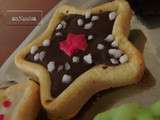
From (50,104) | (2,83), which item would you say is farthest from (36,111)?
(2,83)

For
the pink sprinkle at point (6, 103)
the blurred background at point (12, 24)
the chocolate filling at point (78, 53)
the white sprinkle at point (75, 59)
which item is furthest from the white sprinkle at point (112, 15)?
the blurred background at point (12, 24)

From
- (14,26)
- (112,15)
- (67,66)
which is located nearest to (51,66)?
(67,66)

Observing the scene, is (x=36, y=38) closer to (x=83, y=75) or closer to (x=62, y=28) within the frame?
(x=62, y=28)

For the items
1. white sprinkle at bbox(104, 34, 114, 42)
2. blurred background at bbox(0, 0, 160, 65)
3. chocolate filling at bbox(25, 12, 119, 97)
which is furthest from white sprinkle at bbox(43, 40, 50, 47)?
blurred background at bbox(0, 0, 160, 65)

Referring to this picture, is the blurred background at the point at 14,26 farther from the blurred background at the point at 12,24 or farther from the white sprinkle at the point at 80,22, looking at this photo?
the white sprinkle at the point at 80,22

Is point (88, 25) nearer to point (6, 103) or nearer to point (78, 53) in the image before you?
point (78, 53)

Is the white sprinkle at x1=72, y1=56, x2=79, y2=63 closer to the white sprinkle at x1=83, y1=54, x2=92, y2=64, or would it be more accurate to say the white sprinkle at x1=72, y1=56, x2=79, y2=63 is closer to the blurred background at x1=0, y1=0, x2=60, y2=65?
the white sprinkle at x1=83, y1=54, x2=92, y2=64
